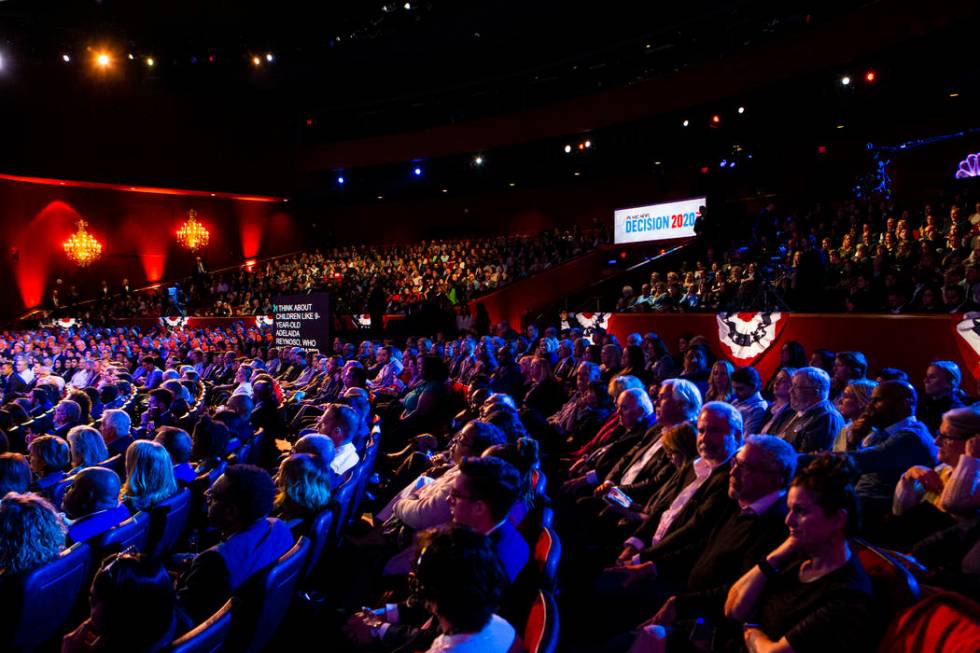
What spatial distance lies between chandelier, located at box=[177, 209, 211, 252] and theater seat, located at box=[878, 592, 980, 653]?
22.9 meters

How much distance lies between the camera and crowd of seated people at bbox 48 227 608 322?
14.9 metres

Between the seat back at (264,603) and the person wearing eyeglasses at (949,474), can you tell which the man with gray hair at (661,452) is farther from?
the seat back at (264,603)

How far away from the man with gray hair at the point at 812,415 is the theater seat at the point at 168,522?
303cm

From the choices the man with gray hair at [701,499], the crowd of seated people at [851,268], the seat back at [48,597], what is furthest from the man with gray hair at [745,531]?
the crowd of seated people at [851,268]

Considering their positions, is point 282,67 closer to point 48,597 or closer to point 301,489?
point 301,489

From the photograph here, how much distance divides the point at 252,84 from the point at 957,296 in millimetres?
22007

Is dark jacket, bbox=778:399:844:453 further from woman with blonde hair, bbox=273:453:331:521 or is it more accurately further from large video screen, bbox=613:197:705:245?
large video screen, bbox=613:197:705:245

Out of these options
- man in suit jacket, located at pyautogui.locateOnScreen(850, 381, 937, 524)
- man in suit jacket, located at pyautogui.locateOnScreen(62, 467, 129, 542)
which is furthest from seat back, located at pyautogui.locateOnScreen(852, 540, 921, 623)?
man in suit jacket, located at pyautogui.locateOnScreen(62, 467, 129, 542)

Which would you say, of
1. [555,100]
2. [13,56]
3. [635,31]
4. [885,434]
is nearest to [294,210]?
[13,56]

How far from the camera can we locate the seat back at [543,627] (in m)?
1.57

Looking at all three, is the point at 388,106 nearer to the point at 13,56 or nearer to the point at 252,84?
the point at 252,84

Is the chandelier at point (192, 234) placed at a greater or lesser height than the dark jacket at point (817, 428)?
greater

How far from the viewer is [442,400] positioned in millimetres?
6000

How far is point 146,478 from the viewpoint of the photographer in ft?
10.2
